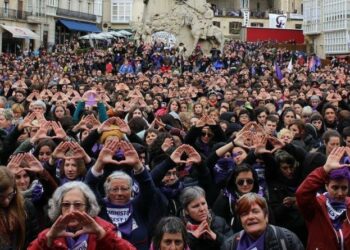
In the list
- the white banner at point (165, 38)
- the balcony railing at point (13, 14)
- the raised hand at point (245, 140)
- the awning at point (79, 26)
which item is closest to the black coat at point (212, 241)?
the raised hand at point (245, 140)

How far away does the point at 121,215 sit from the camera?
221 inches

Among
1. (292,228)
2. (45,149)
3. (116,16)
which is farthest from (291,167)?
(116,16)

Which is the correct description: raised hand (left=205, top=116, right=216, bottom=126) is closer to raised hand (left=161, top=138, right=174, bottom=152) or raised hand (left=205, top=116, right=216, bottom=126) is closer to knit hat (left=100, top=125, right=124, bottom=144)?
raised hand (left=161, top=138, right=174, bottom=152)

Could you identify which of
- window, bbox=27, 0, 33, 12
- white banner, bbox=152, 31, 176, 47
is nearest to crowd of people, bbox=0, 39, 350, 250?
white banner, bbox=152, 31, 176, 47

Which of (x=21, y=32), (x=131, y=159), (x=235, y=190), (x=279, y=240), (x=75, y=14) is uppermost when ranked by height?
(x=75, y=14)

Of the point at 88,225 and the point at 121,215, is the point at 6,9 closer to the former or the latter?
the point at 121,215

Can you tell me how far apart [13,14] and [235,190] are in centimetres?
5780

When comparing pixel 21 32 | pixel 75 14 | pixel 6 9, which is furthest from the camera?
pixel 75 14

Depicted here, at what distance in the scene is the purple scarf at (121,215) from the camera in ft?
18.3

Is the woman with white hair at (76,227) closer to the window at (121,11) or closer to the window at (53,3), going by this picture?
the window at (53,3)

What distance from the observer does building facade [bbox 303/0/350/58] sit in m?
54.6

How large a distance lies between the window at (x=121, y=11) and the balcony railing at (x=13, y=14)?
22663 mm

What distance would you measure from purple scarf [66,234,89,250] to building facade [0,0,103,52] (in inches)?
2177

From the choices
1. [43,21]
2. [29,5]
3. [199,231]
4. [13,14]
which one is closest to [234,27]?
[43,21]
